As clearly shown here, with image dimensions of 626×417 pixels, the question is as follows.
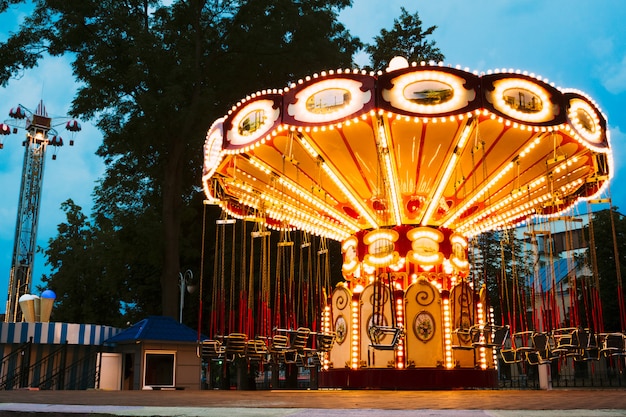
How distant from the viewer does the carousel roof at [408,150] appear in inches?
488

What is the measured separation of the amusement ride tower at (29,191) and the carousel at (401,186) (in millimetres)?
20645

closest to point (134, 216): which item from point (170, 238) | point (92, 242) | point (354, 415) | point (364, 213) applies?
point (170, 238)

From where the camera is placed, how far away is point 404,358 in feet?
51.0

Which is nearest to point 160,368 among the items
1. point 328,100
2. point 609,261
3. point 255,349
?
point 255,349

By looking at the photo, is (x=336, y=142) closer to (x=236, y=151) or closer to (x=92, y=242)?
(x=236, y=151)

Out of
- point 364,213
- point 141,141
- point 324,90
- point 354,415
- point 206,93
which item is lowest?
point 354,415

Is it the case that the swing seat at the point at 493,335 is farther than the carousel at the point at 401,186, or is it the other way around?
the swing seat at the point at 493,335

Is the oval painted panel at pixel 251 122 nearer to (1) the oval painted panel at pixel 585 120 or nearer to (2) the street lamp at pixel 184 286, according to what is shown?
(1) the oval painted panel at pixel 585 120

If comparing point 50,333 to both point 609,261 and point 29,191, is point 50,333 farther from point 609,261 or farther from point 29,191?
point 609,261

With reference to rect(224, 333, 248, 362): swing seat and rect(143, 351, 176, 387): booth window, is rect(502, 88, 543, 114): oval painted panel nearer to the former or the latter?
rect(224, 333, 248, 362): swing seat

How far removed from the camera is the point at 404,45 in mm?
29531

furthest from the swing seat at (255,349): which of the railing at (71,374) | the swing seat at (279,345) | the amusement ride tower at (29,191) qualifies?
the amusement ride tower at (29,191)

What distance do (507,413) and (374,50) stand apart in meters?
25.9

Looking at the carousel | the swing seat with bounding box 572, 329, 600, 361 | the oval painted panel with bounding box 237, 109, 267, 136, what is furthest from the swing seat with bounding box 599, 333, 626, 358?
the oval painted panel with bounding box 237, 109, 267, 136
